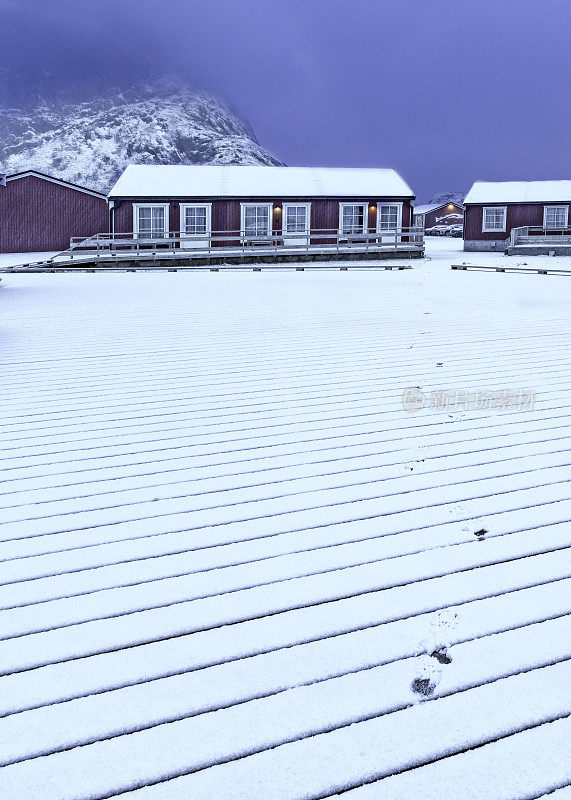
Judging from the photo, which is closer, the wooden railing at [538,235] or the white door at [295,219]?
the white door at [295,219]

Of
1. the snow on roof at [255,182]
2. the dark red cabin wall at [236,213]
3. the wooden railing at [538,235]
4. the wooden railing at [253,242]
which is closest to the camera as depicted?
the wooden railing at [253,242]

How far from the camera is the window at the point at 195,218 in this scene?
112ft

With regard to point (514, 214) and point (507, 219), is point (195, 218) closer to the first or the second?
point (507, 219)

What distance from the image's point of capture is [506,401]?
5.61 metres

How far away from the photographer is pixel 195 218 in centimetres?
3422

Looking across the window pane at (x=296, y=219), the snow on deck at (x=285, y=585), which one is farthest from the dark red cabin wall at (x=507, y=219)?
the snow on deck at (x=285, y=585)

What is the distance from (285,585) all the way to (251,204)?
109 feet

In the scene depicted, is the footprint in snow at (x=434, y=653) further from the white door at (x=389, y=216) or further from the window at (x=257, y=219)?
the white door at (x=389, y=216)

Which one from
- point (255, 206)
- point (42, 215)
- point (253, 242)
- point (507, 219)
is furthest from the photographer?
point (507, 219)

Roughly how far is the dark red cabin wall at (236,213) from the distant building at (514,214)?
5.61 meters

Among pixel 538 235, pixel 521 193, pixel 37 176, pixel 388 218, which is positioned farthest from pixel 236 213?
pixel 538 235

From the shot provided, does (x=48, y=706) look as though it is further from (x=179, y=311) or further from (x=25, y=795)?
(x=179, y=311)

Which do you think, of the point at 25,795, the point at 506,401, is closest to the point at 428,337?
the point at 506,401

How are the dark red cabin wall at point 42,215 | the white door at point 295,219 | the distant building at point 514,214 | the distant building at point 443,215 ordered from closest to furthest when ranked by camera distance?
the white door at point 295,219
the dark red cabin wall at point 42,215
the distant building at point 514,214
the distant building at point 443,215
